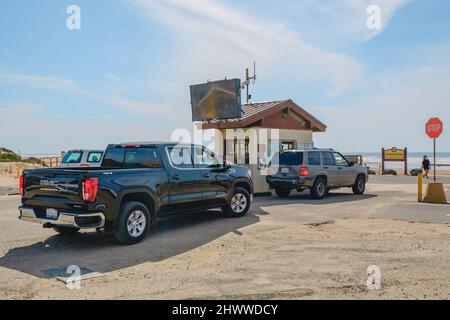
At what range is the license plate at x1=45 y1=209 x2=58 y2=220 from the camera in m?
7.60

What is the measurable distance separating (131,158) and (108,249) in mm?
2297

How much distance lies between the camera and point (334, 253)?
7.27 meters

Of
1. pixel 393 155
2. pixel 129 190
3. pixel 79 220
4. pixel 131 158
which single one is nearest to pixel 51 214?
pixel 79 220

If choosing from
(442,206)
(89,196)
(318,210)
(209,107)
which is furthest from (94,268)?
(209,107)

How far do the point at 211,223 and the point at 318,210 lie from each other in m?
3.78

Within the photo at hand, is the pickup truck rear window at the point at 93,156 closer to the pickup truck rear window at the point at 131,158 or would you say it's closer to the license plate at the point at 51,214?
the pickup truck rear window at the point at 131,158

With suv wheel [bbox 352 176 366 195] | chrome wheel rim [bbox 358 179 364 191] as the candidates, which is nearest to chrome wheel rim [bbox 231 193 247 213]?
suv wheel [bbox 352 176 366 195]

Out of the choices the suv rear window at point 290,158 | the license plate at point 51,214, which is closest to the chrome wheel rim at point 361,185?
the suv rear window at point 290,158

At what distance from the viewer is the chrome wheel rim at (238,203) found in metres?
11.2

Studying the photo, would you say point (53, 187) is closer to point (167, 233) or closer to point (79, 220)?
point (79, 220)

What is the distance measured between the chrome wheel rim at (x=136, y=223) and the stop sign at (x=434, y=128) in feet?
47.3

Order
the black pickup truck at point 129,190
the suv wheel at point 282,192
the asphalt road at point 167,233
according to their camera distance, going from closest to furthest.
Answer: the asphalt road at point 167,233 < the black pickup truck at point 129,190 < the suv wheel at point 282,192

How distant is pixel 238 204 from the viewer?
11305mm
